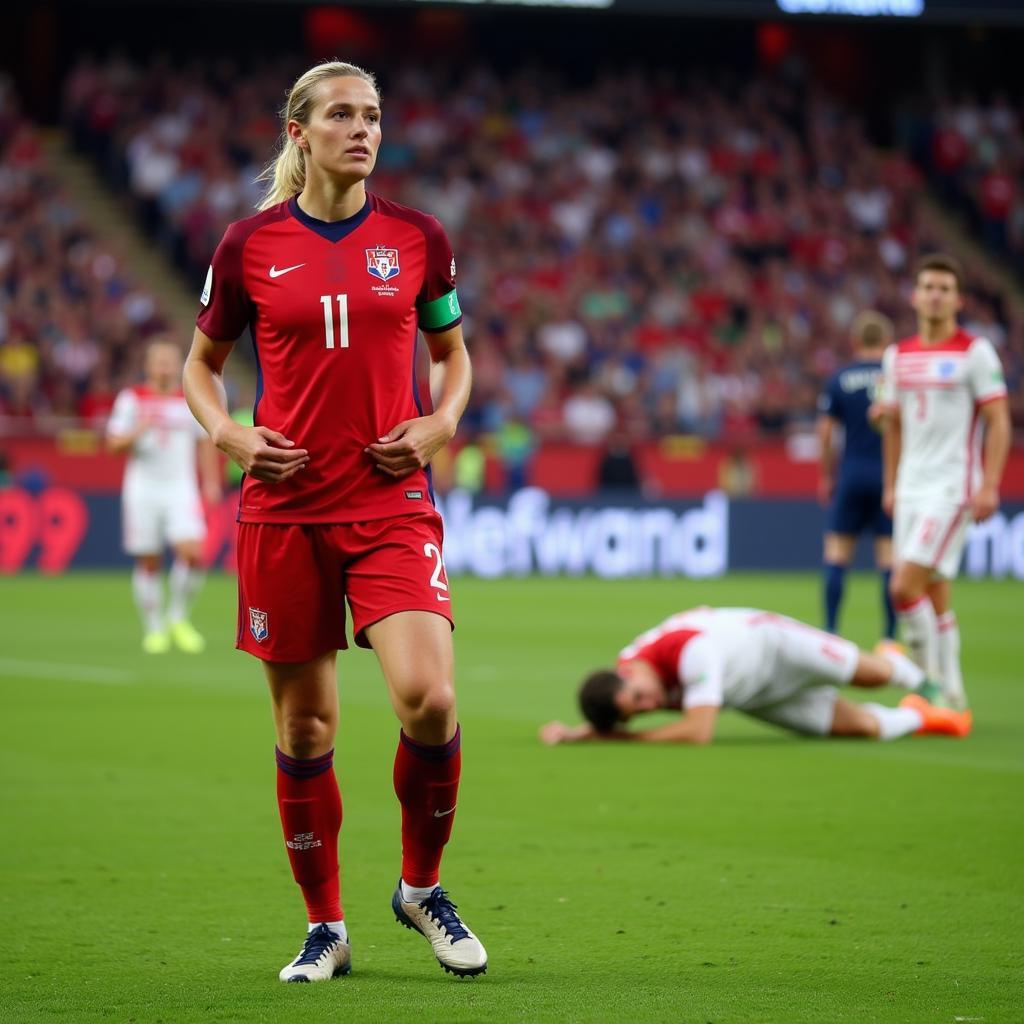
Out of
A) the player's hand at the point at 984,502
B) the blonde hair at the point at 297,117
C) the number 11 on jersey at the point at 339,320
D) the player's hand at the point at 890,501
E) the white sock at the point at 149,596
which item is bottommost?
the white sock at the point at 149,596

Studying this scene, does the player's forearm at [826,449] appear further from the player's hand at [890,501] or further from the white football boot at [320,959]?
the white football boot at [320,959]

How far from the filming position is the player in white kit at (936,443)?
10508 mm

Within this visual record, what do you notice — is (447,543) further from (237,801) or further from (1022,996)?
(1022,996)

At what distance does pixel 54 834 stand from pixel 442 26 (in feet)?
105

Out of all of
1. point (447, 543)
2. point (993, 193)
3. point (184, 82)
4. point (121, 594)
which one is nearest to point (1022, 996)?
point (121, 594)

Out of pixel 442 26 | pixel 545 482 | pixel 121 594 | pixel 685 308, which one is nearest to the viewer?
pixel 121 594

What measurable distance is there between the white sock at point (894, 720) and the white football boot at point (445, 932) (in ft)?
17.7

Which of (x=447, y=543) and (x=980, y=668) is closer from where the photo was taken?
(x=980, y=668)

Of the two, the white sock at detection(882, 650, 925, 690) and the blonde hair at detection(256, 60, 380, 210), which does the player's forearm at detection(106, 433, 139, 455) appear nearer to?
the white sock at detection(882, 650, 925, 690)

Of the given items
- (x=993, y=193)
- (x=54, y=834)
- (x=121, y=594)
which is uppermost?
(x=993, y=193)

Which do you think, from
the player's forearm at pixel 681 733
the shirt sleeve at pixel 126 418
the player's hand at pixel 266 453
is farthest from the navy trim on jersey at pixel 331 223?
the shirt sleeve at pixel 126 418

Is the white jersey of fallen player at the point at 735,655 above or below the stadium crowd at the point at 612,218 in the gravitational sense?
below

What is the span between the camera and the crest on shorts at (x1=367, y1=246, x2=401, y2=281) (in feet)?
17.0

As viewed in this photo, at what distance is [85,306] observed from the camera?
28.1 meters
